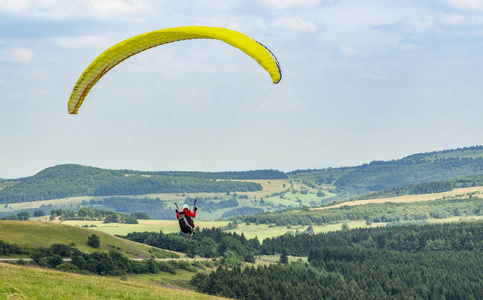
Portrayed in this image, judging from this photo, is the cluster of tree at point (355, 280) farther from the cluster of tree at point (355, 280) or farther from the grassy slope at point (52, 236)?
the grassy slope at point (52, 236)

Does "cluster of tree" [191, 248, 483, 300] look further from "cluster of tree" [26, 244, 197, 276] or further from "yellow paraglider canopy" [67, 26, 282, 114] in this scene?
"yellow paraglider canopy" [67, 26, 282, 114]

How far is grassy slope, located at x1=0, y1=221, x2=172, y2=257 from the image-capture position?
134m

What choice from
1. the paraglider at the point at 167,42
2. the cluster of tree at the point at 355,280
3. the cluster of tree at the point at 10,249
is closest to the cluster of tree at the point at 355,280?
the cluster of tree at the point at 355,280

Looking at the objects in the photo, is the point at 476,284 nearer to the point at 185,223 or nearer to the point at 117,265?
the point at 117,265

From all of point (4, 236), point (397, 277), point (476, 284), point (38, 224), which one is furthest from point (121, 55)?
point (476, 284)

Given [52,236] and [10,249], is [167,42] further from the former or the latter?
[52,236]

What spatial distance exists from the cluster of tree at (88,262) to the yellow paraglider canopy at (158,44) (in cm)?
7330

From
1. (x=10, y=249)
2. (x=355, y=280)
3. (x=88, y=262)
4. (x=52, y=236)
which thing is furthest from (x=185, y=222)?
(x=355, y=280)

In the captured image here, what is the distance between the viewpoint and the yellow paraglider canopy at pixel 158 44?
45000 millimetres

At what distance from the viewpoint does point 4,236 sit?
132250mm

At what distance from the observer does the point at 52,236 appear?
14250 cm

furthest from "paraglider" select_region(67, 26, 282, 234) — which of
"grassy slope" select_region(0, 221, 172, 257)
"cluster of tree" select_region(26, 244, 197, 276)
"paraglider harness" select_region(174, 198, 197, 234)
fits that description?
"grassy slope" select_region(0, 221, 172, 257)

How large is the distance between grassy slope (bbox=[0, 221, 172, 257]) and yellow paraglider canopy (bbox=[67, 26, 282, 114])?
295 ft

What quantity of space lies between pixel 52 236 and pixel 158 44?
104150 millimetres
